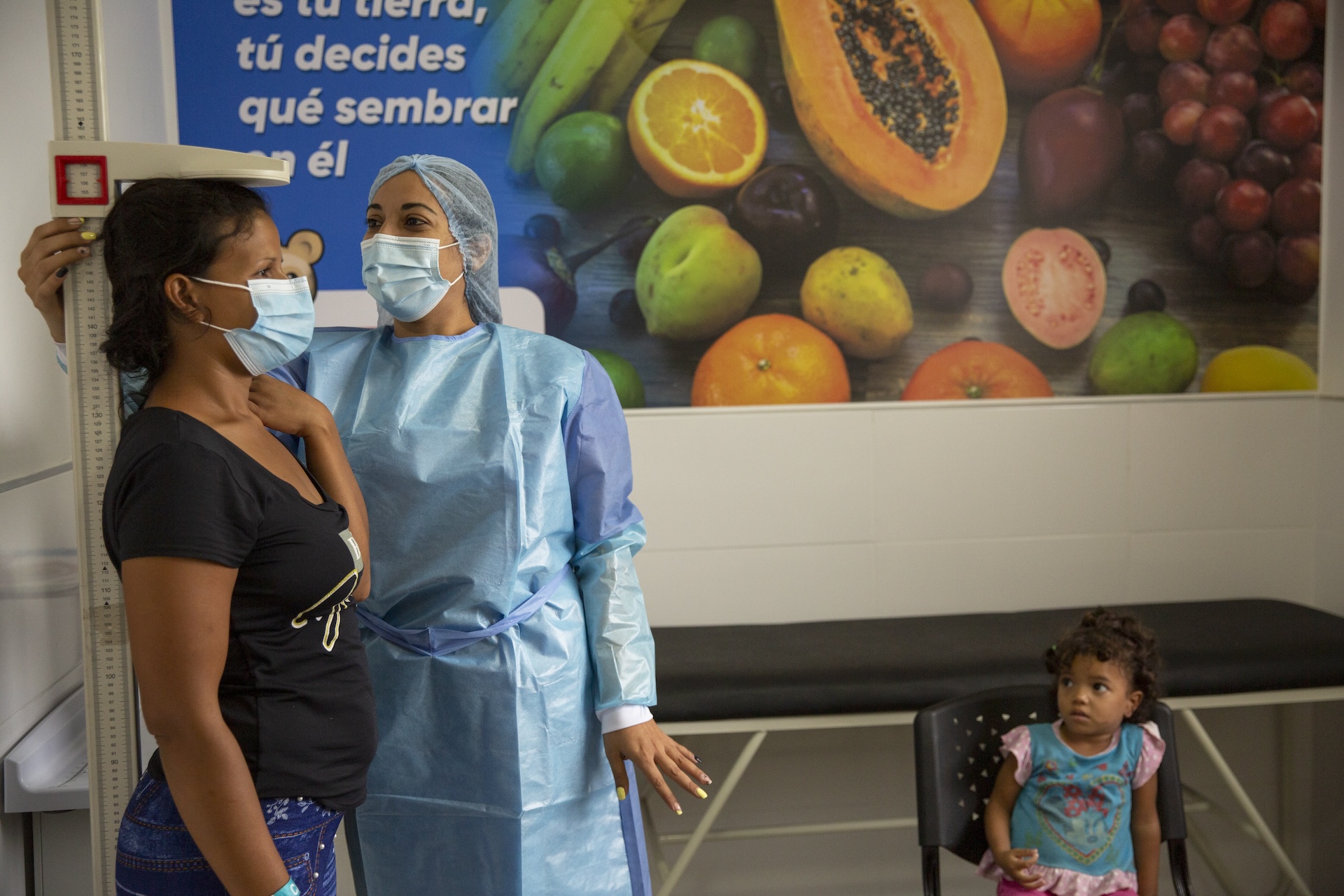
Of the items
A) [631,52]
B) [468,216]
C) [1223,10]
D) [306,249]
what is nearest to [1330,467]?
[1223,10]

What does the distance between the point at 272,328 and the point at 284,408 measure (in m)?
0.14

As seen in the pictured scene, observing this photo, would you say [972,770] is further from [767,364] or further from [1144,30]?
[1144,30]

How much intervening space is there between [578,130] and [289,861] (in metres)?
2.19

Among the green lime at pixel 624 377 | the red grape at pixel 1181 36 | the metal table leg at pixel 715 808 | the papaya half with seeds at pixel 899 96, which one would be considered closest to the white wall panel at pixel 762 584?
the green lime at pixel 624 377

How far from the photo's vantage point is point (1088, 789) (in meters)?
2.09

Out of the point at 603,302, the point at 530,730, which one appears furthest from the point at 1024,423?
the point at 530,730

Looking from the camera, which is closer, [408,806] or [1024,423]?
[408,806]

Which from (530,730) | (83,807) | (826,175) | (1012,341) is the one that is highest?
(826,175)

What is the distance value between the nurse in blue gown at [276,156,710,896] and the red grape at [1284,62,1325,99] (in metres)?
2.60

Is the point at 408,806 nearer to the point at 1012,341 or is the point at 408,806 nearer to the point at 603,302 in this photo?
the point at 603,302

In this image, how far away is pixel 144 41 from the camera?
2693mm

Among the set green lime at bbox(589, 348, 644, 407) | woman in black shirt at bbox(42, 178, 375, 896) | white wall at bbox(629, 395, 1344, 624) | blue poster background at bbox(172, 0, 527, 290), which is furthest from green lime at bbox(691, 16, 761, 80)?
woman in black shirt at bbox(42, 178, 375, 896)

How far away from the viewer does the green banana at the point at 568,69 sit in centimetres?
288

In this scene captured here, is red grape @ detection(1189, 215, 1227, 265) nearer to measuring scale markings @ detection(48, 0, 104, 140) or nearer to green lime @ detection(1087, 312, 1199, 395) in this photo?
green lime @ detection(1087, 312, 1199, 395)
